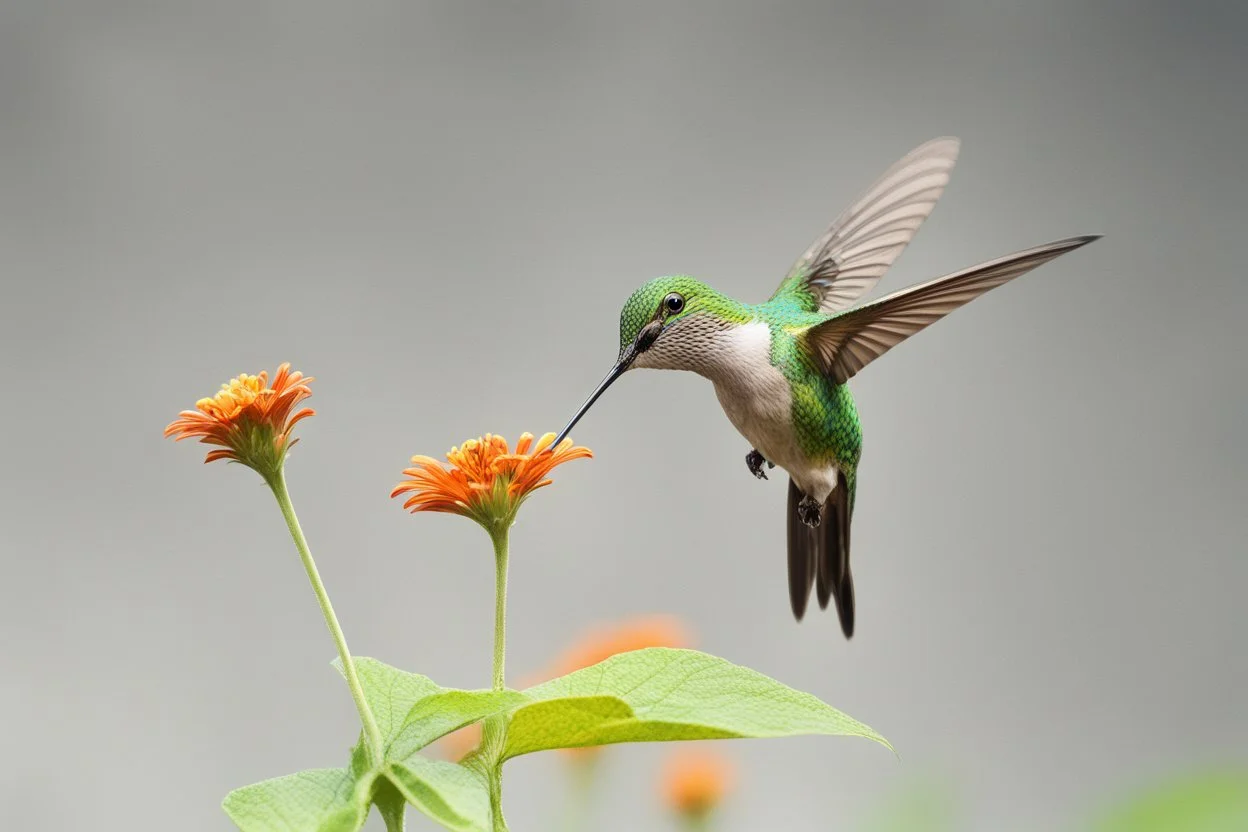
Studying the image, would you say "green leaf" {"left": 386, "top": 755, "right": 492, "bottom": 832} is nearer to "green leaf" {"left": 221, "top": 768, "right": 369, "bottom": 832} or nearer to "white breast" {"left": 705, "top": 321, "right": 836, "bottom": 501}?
"green leaf" {"left": 221, "top": 768, "right": 369, "bottom": 832}

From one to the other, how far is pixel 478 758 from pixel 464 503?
2.4 inches

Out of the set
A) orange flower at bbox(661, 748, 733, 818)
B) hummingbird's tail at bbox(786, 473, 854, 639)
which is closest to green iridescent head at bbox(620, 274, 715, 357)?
hummingbird's tail at bbox(786, 473, 854, 639)

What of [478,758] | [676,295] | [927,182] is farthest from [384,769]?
[927,182]

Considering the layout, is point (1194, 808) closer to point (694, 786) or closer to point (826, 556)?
point (826, 556)

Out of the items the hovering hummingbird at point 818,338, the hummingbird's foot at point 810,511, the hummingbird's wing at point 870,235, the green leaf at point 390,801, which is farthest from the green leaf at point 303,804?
the hummingbird's wing at point 870,235

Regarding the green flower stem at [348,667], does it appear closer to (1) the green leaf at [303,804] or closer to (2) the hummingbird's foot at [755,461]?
(1) the green leaf at [303,804]

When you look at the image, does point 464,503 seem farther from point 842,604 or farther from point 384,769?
point 842,604

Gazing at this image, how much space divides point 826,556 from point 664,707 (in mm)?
213

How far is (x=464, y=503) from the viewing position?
29 cm

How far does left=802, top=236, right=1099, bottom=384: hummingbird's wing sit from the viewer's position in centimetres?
33

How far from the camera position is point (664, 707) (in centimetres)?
26

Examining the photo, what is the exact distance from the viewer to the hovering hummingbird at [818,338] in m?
0.36

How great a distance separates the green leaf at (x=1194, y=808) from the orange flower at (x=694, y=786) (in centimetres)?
39

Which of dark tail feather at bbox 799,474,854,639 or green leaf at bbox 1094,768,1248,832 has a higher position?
dark tail feather at bbox 799,474,854,639
